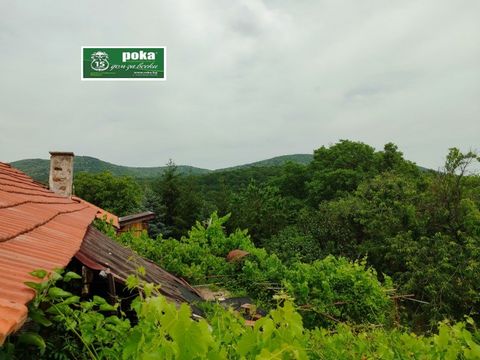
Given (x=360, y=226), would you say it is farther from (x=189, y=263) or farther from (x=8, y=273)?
(x=8, y=273)

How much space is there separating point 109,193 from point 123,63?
34572mm

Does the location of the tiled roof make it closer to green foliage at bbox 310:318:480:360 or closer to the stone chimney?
green foliage at bbox 310:318:480:360

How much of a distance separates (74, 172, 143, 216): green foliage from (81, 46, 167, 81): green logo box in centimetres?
3220

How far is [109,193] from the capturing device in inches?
1692

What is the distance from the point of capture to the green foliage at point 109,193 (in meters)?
42.6

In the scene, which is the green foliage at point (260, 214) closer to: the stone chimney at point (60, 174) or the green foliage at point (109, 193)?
the green foliage at point (109, 193)

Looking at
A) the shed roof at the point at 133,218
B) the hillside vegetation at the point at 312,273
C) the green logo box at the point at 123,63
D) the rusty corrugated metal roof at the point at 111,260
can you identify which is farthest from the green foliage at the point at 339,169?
the rusty corrugated metal roof at the point at 111,260

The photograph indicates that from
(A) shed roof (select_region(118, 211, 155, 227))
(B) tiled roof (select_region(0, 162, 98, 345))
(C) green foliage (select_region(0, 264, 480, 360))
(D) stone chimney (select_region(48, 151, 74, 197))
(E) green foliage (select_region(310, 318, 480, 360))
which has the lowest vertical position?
(A) shed roof (select_region(118, 211, 155, 227))

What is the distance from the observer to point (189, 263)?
1233 cm

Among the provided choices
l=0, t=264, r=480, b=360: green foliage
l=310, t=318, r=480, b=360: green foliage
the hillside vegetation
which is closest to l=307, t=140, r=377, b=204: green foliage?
the hillside vegetation

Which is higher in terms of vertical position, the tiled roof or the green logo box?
the green logo box

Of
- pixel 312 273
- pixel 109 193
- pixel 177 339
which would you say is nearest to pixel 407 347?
pixel 177 339

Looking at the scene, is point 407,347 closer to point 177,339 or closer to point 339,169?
point 177,339

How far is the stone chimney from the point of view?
864 centimetres
